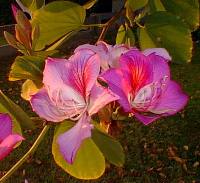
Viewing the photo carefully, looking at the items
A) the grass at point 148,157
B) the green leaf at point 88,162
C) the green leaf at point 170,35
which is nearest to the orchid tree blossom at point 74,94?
the green leaf at point 88,162

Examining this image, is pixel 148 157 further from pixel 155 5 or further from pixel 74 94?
pixel 74 94

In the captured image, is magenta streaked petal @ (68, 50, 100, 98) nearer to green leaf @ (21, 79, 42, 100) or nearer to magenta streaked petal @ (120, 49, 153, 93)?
magenta streaked petal @ (120, 49, 153, 93)

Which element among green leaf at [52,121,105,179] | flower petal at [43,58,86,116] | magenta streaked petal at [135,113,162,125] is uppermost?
flower petal at [43,58,86,116]

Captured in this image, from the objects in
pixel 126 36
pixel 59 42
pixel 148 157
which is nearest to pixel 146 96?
pixel 59 42

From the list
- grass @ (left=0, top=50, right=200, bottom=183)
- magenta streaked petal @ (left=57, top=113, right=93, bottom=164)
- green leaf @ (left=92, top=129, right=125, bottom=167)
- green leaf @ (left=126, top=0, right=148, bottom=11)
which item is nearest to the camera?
magenta streaked petal @ (left=57, top=113, right=93, bottom=164)

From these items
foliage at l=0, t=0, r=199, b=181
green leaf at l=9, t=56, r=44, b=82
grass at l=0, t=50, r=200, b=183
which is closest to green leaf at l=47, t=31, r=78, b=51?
foliage at l=0, t=0, r=199, b=181

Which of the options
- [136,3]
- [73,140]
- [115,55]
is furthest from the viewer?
[136,3]
